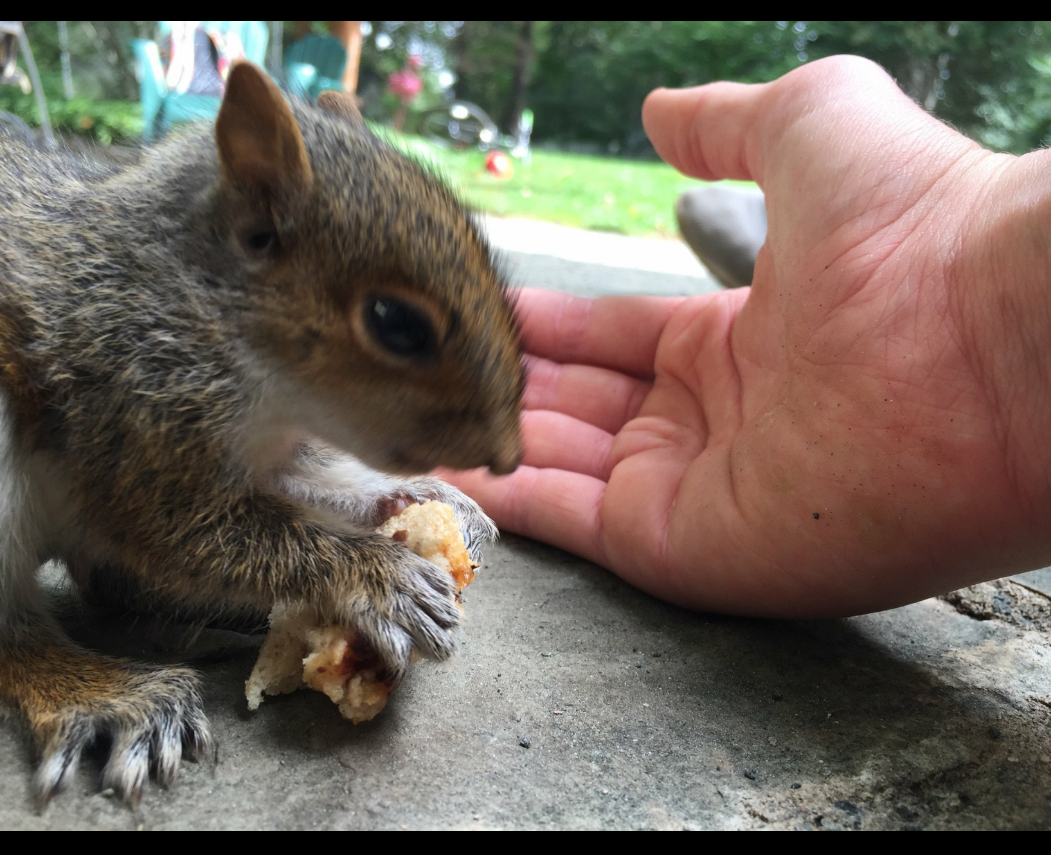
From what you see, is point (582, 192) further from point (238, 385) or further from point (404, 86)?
point (238, 385)

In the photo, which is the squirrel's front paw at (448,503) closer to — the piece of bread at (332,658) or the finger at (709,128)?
the piece of bread at (332,658)

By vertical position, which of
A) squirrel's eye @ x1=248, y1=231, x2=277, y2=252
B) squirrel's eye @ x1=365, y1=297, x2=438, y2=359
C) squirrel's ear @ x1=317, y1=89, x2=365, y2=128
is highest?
squirrel's ear @ x1=317, y1=89, x2=365, y2=128

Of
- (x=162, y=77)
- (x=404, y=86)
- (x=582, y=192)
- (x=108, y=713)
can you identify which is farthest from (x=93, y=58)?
(x=108, y=713)

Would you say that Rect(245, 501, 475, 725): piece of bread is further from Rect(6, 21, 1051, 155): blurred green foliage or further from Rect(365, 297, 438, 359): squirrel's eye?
Rect(6, 21, 1051, 155): blurred green foliage

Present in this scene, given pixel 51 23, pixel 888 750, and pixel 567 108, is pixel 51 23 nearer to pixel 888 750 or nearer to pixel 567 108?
pixel 567 108

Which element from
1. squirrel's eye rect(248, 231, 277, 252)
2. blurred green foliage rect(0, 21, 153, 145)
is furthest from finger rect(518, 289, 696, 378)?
blurred green foliage rect(0, 21, 153, 145)
